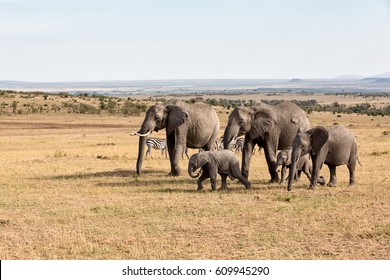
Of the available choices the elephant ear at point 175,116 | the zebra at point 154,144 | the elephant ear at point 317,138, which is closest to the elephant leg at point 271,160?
the elephant ear at point 317,138

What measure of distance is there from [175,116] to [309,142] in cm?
531

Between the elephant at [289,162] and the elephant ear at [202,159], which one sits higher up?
the elephant ear at [202,159]

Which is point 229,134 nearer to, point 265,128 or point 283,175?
point 265,128

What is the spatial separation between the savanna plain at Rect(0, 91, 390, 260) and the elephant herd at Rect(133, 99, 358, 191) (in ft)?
1.92

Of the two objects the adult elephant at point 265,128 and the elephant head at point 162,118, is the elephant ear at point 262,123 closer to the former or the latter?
the adult elephant at point 265,128

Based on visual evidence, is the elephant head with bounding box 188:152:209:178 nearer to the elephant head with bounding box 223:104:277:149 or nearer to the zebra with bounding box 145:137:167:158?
the elephant head with bounding box 223:104:277:149

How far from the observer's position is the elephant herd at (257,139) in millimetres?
18953

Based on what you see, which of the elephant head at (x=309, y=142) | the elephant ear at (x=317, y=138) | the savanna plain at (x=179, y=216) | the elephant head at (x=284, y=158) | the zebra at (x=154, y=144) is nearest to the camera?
the savanna plain at (x=179, y=216)

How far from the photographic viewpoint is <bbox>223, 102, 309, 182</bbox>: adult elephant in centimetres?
2069

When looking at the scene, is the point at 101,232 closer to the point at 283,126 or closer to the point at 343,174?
the point at 283,126

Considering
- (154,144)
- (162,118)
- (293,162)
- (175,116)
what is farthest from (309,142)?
(154,144)

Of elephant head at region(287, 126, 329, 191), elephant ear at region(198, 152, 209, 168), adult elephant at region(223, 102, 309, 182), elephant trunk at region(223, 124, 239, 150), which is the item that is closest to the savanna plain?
elephant ear at region(198, 152, 209, 168)
